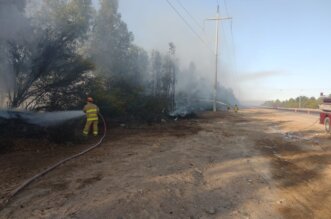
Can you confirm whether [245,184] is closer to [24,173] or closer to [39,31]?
[24,173]

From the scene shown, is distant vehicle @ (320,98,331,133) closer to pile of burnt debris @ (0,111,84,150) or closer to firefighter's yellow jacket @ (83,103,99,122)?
firefighter's yellow jacket @ (83,103,99,122)

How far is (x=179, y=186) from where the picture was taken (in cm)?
595

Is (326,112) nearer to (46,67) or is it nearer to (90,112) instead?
(90,112)

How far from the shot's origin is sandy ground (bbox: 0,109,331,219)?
487 centimetres

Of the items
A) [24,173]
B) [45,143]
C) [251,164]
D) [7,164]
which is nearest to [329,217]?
[251,164]

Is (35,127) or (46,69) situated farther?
(46,69)

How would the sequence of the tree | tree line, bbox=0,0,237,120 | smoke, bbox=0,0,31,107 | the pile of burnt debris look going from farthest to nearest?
1. the tree
2. tree line, bbox=0,0,237,120
3. smoke, bbox=0,0,31,107
4. the pile of burnt debris

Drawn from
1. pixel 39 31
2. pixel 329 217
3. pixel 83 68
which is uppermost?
pixel 39 31

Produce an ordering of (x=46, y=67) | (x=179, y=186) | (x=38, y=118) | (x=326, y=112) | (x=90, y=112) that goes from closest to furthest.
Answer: (x=179, y=186), (x=38, y=118), (x=90, y=112), (x=46, y=67), (x=326, y=112)

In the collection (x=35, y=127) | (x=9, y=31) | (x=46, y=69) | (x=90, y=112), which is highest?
(x=9, y=31)

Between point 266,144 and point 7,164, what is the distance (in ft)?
29.4

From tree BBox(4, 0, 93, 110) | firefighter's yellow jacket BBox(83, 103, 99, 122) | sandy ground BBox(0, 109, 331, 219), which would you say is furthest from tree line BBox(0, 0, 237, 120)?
sandy ground BBox(0, 109, 331, 219)

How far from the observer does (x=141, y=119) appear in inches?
744

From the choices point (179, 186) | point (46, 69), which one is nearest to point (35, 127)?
point (46, 69)
